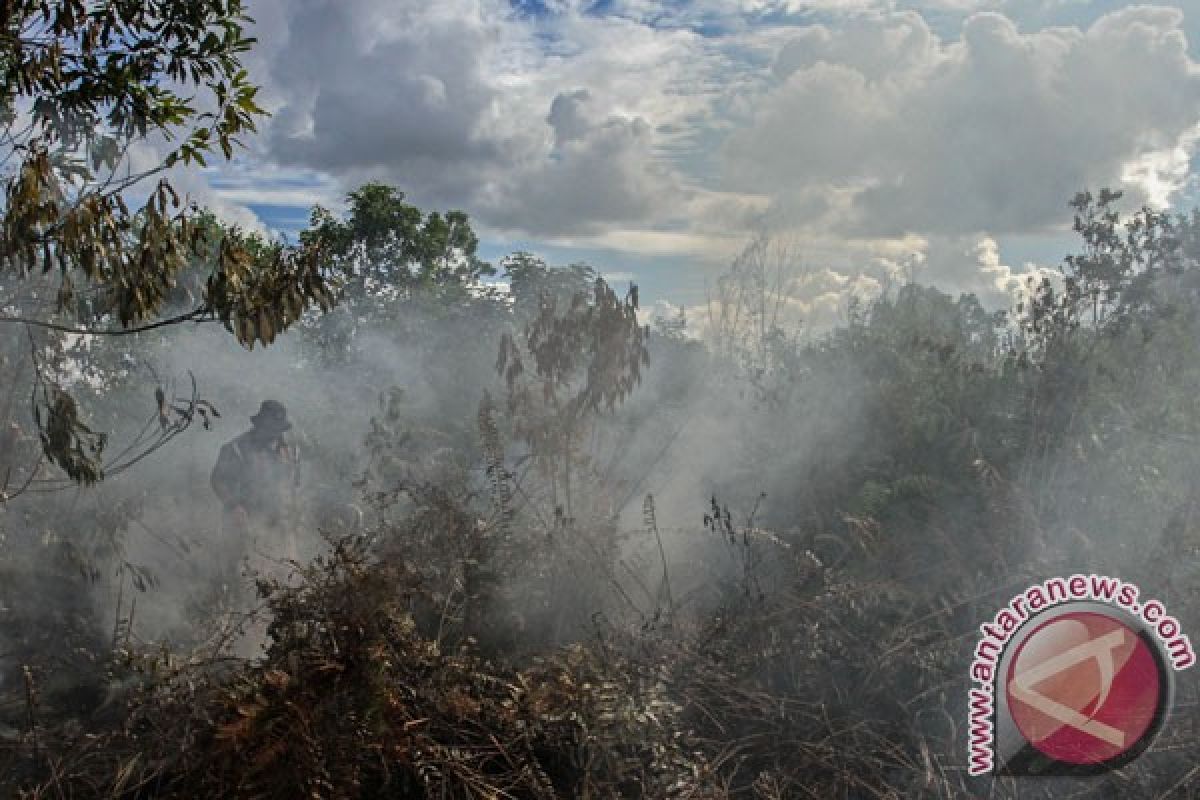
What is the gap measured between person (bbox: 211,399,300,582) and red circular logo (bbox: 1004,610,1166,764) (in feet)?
15.8

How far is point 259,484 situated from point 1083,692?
5.15 m

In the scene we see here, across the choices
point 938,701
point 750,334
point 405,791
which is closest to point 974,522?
point 938,701

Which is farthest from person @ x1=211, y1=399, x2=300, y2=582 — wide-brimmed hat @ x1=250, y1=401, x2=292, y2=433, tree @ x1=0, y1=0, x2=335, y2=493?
tree @ x1=0, y1=0, x2=335, y2=493

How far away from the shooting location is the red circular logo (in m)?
3.78

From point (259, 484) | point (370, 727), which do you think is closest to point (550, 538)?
point (370, 727)

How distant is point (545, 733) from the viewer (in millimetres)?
3396

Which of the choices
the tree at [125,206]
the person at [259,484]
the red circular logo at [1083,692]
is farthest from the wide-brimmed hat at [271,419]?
the red circular logo at [1083,692]

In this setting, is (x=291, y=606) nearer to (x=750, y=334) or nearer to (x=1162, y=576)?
(x=1162, y=576)

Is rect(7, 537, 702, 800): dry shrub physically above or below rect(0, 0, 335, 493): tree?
below

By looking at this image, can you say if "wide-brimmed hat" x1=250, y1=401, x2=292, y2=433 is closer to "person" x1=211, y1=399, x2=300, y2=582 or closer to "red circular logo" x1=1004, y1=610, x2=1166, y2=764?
"person" x1=211, y1=399, x2=300, y2=582

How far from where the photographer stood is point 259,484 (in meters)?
6.57

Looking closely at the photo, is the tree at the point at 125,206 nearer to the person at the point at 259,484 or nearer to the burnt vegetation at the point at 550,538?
the burnt vegetation at the point at 550,538

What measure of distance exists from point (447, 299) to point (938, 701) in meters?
10.2

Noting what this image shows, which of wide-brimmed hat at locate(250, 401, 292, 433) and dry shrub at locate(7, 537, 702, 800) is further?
wide-brimmed hat at locate(250, 401, 292, 433)
